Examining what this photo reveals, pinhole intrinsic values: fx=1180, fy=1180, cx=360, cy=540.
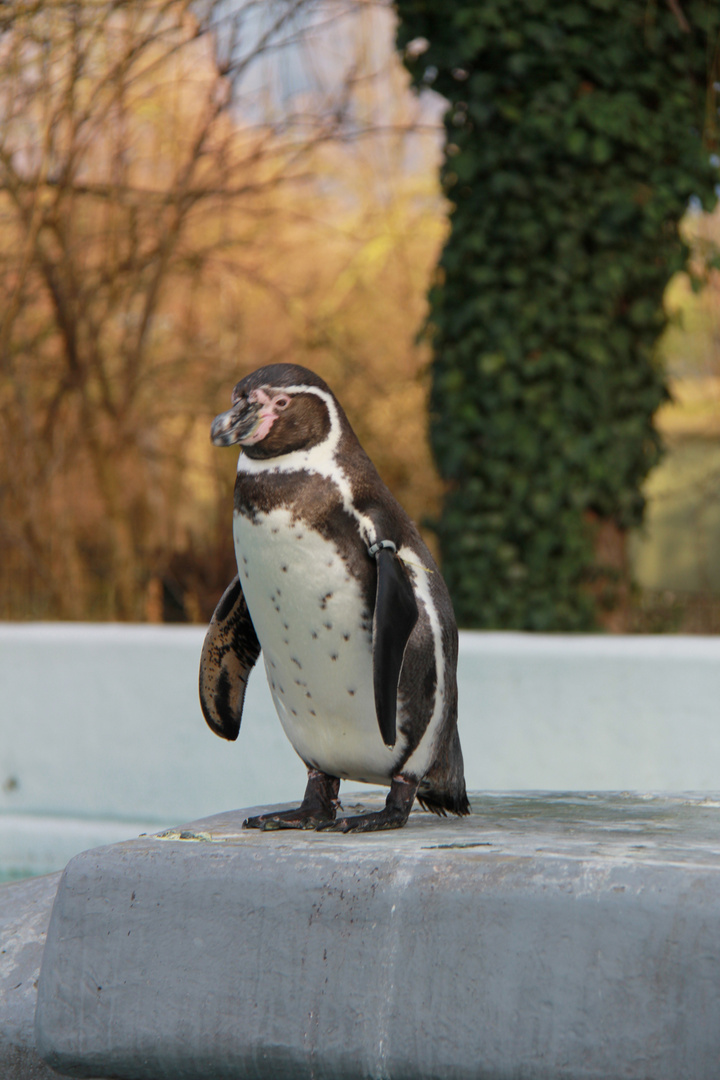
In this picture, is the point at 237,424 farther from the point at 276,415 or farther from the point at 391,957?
the point at 391,957

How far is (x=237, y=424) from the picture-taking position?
183cm

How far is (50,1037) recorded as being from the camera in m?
1.72

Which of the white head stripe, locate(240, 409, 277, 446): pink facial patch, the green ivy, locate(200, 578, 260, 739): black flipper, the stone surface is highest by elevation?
the green ivy

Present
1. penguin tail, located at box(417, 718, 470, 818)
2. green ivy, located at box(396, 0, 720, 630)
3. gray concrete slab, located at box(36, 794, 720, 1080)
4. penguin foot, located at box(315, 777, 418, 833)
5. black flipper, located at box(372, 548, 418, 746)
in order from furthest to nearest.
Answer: green ivy, located at box(396, 0, 720, 630), penguin tail, located at box(417, 718, 470, 818), penguin foot, located at box(315, 777, 418, 833), black flipper, located at box(372, 548, 418, 746), gray concrete slab, located at box(36, 794, 720, 1080)

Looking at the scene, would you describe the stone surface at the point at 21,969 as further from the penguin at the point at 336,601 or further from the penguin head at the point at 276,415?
the penguin head at the point at 276,415

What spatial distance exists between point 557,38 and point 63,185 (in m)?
2.56

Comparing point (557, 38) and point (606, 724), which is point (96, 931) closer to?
point (606, 724)

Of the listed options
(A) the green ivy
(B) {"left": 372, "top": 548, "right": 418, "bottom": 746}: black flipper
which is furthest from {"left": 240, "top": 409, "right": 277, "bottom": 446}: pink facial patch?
(A) the green ivy

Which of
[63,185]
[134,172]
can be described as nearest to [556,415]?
[63,185]

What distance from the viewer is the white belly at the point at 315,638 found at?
1.84 metres

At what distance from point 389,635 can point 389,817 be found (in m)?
0.35

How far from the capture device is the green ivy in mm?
4668

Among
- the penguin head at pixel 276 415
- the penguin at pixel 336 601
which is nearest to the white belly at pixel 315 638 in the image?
the penguin at pixel 336 601

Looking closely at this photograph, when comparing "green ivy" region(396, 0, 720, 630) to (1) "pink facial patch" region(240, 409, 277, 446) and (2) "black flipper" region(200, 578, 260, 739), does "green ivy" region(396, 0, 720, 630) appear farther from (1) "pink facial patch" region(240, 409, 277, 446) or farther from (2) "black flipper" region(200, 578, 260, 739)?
(1) "pink facial patch" region(240, 409, 277, 446)
